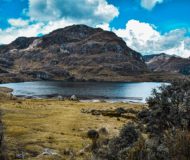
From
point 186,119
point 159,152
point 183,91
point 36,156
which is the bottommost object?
point 36,156

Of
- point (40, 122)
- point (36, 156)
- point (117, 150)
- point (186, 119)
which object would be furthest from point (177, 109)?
point (40, 122)

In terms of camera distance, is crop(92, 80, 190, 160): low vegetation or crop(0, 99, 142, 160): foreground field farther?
crop(0, 99, 142, 160): foreground field

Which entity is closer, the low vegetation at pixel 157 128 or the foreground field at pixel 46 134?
the low vegetation at pixel 157 128

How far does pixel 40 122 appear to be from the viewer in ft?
295

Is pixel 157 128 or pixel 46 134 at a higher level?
pixel 157 128

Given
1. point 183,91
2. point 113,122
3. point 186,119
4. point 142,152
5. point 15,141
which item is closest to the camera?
point 142,152

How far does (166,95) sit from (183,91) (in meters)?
2.64

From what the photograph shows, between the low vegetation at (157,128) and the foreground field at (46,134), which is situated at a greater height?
the low vegetation at (157,128)

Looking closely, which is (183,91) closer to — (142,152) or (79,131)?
(142,152)

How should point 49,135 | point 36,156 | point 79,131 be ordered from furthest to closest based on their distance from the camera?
point 79,131, point 49,135, point 36,156

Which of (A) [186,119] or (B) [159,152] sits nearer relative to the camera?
(B) [159,152]

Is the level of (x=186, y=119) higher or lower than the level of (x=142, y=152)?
higher

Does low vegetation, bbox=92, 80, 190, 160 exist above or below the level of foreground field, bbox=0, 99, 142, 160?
above

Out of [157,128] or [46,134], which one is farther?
[46,134]
